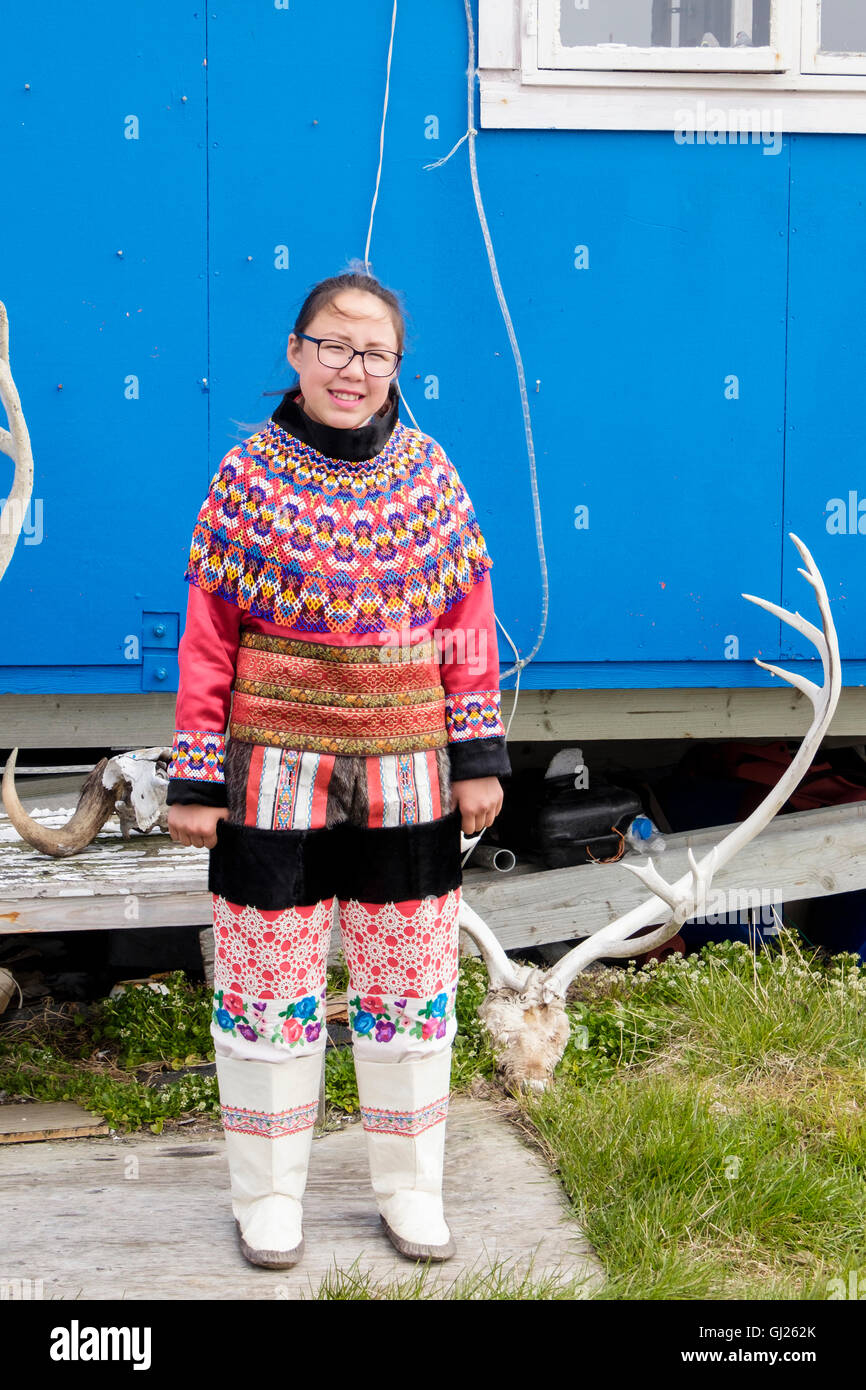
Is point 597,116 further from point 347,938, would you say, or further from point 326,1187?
point 326,1187

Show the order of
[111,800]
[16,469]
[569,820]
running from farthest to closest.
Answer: [569,820], [111,800], [16,469]

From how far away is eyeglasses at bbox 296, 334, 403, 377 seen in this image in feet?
7.63

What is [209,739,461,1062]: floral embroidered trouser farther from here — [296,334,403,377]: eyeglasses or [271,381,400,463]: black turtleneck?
[296,334,403,377]: eyeglasses

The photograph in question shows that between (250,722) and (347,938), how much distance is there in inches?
18.5

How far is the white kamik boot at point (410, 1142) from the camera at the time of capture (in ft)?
8.07

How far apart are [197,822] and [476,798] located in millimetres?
526

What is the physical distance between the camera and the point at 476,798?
8.04 feet

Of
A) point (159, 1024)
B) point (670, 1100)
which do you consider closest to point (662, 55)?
point (670, 1100)

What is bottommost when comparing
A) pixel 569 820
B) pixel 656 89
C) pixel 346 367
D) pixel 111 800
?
pixel 569 820

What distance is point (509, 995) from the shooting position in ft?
11.2

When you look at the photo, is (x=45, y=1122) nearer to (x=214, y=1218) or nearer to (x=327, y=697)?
(x=214, y=1218)

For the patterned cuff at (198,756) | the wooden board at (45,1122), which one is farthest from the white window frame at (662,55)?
the wooden board at (45,1122)

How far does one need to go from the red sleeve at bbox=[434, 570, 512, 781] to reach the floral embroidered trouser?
52 mm

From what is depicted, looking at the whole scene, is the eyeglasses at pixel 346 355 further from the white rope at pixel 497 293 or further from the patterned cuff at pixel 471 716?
the white rope at pixel 497 293
